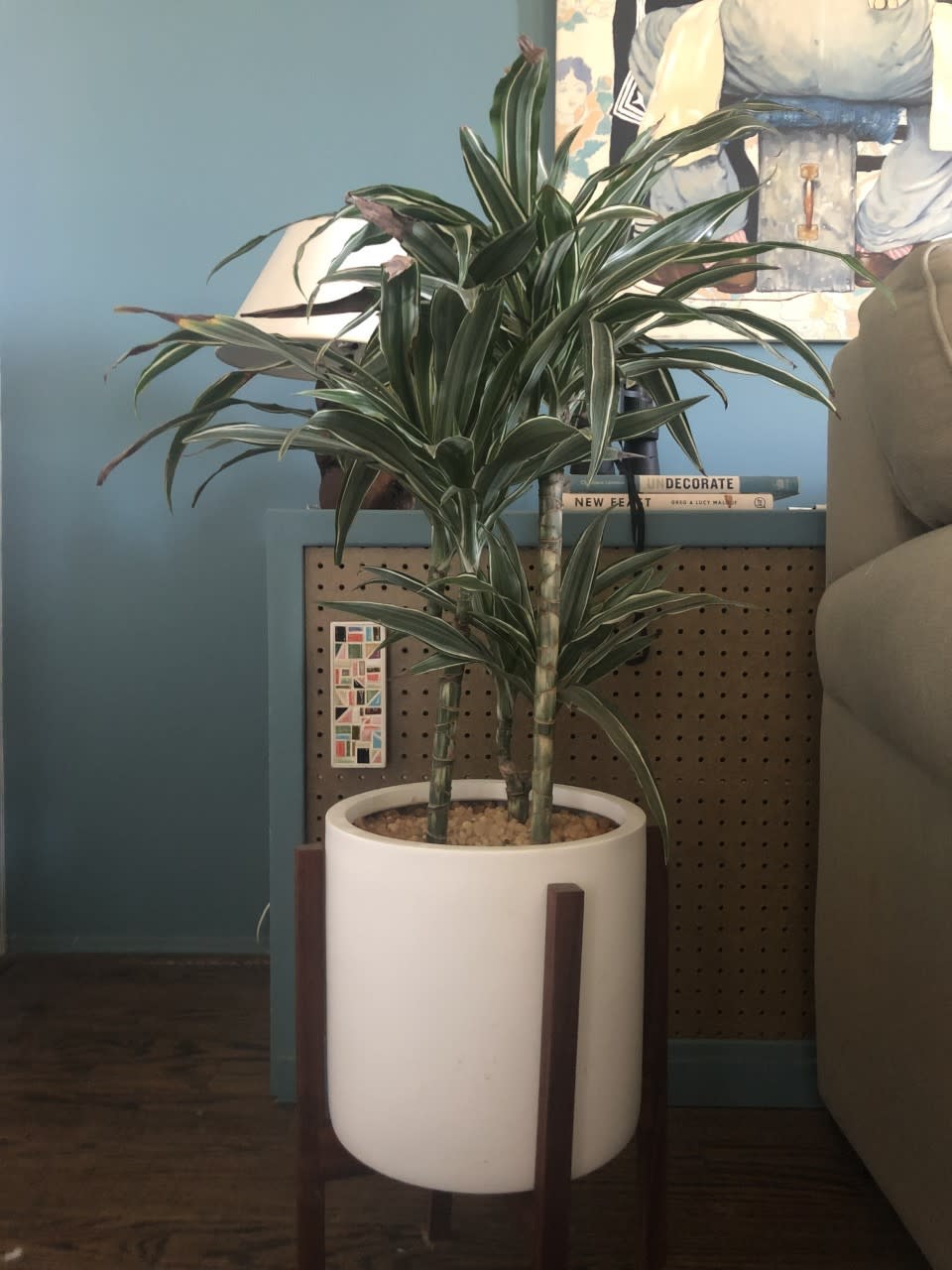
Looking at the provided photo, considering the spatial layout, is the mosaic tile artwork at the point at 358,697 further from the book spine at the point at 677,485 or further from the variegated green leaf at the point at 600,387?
the variegated green leaf at the point at 600,387

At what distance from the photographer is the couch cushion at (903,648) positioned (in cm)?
75

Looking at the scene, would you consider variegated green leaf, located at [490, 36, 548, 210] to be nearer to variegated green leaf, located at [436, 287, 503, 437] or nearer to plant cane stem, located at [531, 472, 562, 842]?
variegated green leaf, located at [436, 287, 503, 437]

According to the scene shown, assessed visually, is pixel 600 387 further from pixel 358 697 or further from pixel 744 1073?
pixel 744 1073

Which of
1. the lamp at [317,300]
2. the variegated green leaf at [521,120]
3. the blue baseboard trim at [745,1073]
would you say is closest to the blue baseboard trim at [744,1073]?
the blue baseboard trim at [745,1073]

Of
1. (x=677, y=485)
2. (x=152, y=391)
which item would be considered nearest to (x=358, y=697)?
(x=677, y=485)

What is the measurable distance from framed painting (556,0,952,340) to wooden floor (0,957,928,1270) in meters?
1.34

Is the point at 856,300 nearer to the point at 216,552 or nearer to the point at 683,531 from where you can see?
the point at 683,531

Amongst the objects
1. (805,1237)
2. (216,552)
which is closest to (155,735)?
(216,552)

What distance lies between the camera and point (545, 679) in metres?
0.82

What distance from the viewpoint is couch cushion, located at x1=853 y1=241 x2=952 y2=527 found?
829 mm

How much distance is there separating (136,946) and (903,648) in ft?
4.83

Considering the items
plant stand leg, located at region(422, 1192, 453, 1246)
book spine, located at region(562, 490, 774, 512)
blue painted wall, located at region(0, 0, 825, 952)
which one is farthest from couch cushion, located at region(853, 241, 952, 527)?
blue painted wall, located at region(0, 0, 825, 952)

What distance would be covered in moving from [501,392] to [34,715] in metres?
1.34

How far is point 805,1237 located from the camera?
959 millimetres
